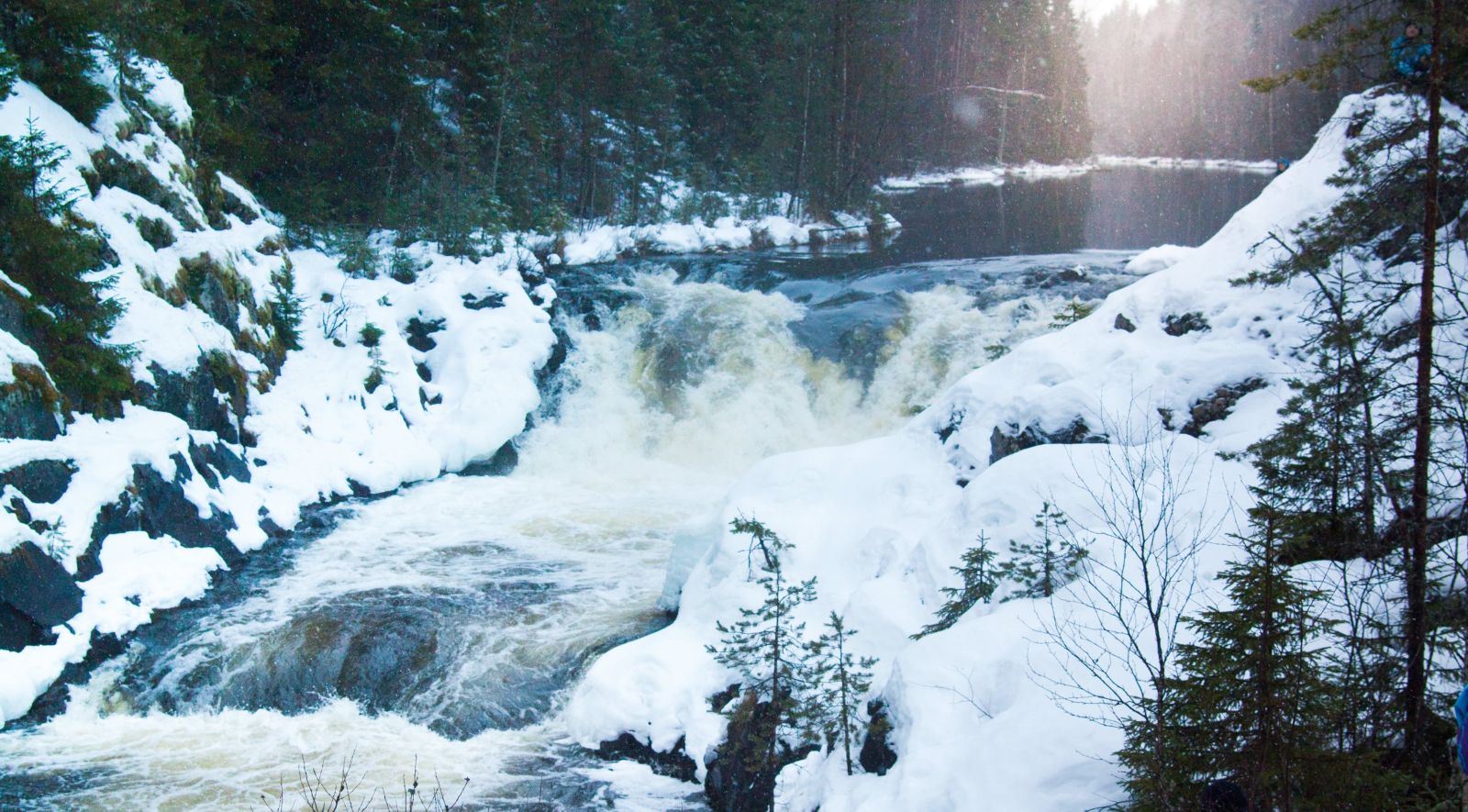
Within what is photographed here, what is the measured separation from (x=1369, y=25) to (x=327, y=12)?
20.5 metres

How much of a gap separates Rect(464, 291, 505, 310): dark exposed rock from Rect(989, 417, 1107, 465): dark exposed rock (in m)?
11.2

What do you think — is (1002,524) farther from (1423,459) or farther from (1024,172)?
(1024,172)

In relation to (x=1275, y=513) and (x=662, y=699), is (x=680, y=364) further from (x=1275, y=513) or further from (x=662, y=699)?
(x=1275, y=513)

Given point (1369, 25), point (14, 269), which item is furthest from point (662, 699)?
point (14, 269)

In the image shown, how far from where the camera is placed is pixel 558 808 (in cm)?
724

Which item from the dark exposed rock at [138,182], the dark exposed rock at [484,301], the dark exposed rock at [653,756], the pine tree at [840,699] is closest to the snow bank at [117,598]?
the dark exposed rock at [653,756]

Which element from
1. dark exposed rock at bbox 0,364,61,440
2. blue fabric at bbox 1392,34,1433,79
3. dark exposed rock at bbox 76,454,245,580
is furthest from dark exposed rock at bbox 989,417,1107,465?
dark exposed rock at bbox 0,364,61,440

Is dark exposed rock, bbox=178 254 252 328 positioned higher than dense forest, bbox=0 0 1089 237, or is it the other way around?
dense forest, bbox=0 0 1089 237

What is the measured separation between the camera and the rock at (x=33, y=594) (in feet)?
27.6

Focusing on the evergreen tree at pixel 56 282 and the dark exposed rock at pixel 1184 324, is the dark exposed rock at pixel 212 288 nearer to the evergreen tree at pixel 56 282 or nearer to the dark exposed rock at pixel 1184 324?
the evergreen tree at pixel 56 282

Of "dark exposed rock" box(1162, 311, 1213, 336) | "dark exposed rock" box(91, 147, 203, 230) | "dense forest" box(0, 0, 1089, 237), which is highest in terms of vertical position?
"dense forest" box(0, 0, 1089, 237)

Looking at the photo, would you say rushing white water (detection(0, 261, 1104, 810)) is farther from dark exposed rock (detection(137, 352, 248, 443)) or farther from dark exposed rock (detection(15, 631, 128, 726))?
dark exposed rock (detection(137, 352, 248, 443))

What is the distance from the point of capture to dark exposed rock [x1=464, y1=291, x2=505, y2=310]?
59.3ft

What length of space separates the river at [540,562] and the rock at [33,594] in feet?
2.22
